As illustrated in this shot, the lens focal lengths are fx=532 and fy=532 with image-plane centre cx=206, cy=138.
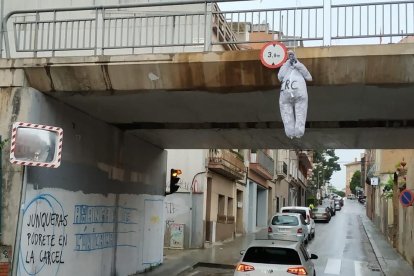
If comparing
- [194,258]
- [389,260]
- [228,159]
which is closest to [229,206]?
[228,159]

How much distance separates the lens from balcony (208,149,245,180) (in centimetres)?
2344

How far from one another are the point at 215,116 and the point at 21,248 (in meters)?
5.07

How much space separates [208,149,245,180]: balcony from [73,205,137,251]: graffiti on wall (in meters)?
8.99

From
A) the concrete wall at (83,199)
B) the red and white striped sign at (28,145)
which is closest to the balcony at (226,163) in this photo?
the concrete wall at (83,199)

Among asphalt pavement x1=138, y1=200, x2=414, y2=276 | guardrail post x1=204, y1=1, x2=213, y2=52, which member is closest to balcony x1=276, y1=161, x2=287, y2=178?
asphalt pavement x1=138, y1=200, x2=414, y2=276

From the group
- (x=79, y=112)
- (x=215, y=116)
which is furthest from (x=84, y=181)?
(x=215, y=116)

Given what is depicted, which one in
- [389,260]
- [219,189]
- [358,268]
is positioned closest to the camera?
[358,268]

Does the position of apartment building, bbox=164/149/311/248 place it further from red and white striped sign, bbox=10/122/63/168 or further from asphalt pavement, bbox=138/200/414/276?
red and white striped sign, bbox=10/122/63/168

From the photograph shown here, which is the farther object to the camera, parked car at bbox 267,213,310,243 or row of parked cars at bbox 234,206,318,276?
parked car at bbox 267,213,310,243

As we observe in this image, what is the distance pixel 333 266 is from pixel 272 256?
28.6 ft

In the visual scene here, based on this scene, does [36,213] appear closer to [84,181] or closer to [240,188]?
[84,181]

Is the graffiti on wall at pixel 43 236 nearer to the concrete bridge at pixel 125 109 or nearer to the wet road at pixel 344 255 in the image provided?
the concrete bridge at pixel 125 109

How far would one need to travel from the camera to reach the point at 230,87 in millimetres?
9484

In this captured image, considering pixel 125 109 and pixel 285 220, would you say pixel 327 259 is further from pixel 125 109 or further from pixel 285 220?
pixel 125 109
